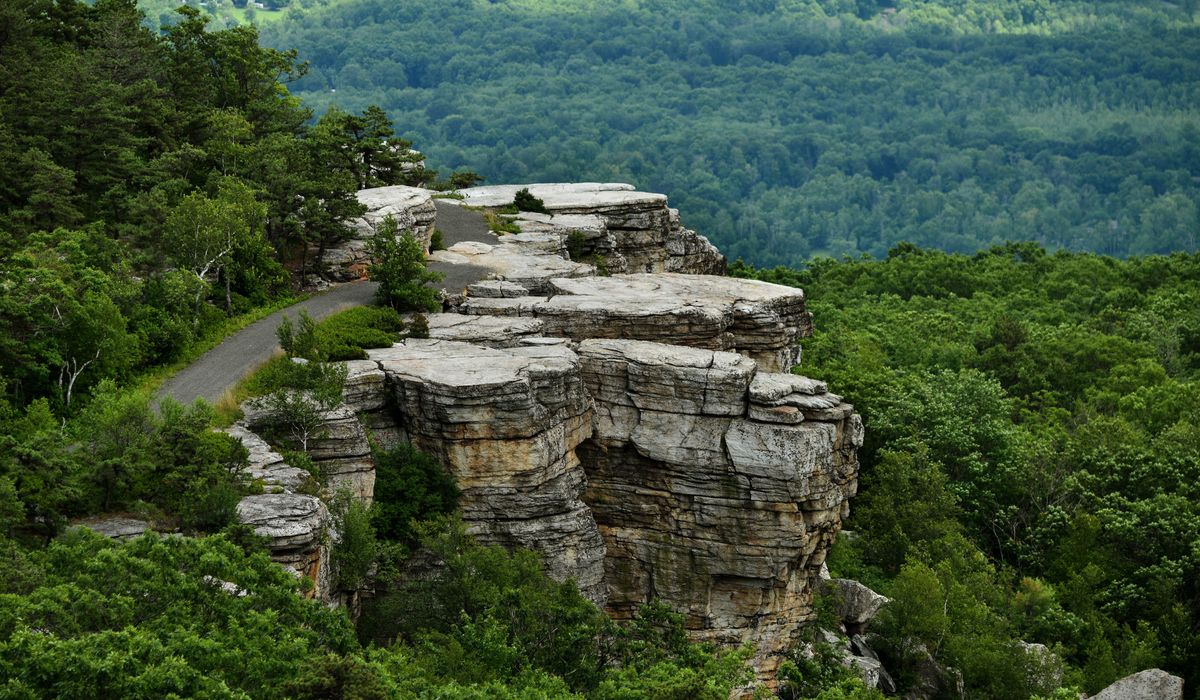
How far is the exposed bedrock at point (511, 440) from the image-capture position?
148ft

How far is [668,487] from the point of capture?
48625mm

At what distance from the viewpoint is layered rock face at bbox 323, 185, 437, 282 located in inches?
2344

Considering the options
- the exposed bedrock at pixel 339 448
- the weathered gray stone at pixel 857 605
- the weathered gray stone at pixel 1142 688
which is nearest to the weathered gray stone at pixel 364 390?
the exposed bedrock at pixel 339 448

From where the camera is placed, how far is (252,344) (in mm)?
50562

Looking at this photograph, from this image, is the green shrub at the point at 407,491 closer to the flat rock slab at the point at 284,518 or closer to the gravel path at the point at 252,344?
the flat rock slab at the point at 284,518

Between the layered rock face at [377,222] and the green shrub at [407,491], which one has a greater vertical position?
the layered rock face at [377,222]

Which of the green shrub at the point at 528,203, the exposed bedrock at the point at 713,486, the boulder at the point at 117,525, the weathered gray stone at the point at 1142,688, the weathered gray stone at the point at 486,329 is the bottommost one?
the weathered gray stone at the point at 1142,688

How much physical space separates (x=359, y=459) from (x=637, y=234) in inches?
1213

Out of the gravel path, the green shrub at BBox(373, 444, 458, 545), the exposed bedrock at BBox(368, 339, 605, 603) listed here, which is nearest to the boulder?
the gravel path

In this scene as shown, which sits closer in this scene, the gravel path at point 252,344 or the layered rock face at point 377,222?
the gravel path at point 252,344

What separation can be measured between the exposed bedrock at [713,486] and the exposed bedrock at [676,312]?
223 centimetres

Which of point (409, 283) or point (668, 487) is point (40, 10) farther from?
point (668, 487)

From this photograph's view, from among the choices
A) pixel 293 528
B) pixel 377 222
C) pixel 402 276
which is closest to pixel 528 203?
pixel 377 222

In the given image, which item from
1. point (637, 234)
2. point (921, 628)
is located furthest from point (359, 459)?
point (637, 234)
